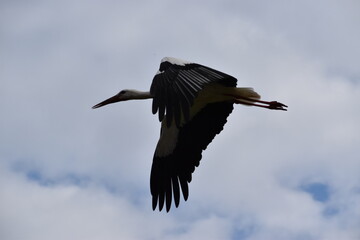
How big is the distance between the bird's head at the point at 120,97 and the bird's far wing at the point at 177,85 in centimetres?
242

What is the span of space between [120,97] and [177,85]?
3.45 meters

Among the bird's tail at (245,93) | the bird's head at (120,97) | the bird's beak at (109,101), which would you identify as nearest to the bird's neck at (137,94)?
the bird's head at (120,97)

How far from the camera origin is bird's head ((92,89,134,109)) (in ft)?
41.1

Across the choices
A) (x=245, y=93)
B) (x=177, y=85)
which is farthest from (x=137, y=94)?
(x=177, y=85)

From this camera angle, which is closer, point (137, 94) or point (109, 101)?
point (137, 94)

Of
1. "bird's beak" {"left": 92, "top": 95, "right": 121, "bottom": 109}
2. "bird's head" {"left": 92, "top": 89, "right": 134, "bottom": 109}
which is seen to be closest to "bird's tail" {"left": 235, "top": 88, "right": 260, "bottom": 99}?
"bird's head" {"left": 92, "top": 89, "right": 134, "bottom": 109}

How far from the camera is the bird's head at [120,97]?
12.5 m

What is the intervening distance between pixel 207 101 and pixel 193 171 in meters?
0.99

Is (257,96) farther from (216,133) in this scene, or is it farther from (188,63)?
(188,63)

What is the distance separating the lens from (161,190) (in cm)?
1167

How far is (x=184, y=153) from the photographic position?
11.8 metres

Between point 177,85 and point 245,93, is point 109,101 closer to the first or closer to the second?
point 245,93

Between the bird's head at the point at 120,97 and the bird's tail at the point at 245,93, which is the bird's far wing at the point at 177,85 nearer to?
the bird's tail at the point at 245,93

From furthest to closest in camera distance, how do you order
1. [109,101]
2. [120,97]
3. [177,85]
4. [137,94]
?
[109,101]
[120,97]
[137,94]
[177,85]
